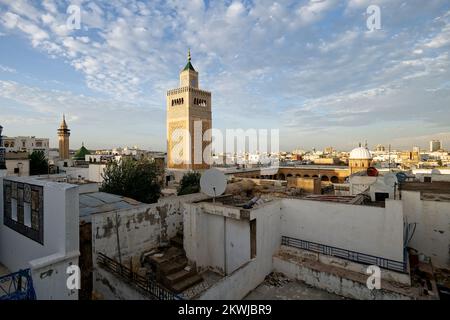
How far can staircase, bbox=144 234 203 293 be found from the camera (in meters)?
8.02

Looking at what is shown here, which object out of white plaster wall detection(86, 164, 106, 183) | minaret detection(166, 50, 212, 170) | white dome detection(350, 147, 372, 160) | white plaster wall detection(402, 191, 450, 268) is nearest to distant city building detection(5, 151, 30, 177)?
white plaster wall detection(86, 164, 106, 183)

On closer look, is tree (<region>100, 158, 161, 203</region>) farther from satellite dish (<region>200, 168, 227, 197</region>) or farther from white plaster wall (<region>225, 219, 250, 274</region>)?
white plaster wall (<region>225, 219, 250, 274</region>)

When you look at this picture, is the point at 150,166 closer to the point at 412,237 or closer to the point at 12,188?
the point at 12,188

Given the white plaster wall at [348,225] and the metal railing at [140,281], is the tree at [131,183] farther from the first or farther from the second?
the white plaster wall at [348,225]

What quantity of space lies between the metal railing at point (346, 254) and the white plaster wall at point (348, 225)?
0.20 meters

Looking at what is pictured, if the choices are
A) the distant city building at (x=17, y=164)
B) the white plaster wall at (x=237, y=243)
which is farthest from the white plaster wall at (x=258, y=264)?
the distant city building at (x=17, y=164)

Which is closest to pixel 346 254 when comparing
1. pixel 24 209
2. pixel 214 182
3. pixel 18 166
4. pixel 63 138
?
pixel 214 182

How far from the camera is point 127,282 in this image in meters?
6.65

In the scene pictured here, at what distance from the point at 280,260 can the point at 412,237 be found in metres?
6.04

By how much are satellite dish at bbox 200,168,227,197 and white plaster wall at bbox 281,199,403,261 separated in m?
2.48

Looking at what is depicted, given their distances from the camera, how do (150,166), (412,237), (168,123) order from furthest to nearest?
(168,123) < (150,166) < (412,237)

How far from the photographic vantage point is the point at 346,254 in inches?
339

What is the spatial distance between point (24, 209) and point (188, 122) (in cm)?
2946
